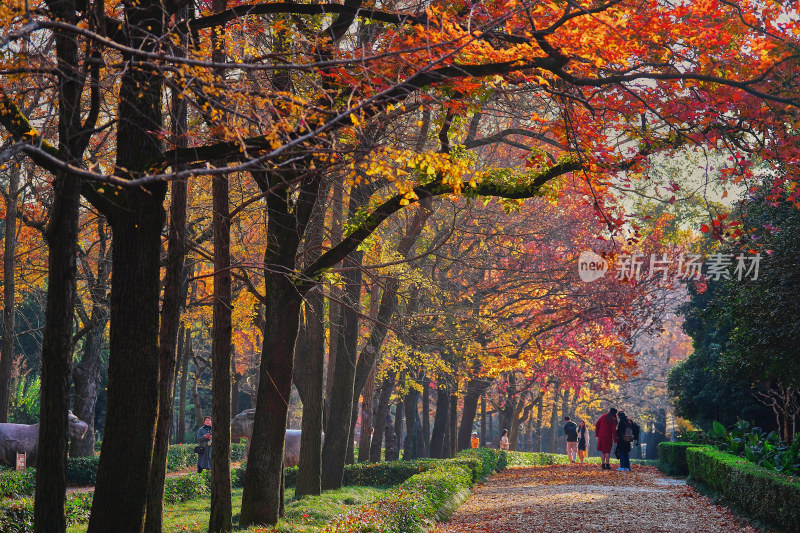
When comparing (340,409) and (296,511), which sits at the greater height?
(340,409)

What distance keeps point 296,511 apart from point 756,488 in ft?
24.3

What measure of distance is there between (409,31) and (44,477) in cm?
658

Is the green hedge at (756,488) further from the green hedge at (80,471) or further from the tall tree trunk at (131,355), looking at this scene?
the green hedge at (80,471)

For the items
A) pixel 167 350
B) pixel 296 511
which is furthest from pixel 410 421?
pixel 167 350

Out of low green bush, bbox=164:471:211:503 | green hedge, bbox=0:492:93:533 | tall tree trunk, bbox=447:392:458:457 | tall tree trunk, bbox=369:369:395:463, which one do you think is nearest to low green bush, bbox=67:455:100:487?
low green bush, bbox=164:471:211:503

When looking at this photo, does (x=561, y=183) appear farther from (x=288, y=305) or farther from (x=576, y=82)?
(x=288, y=305)

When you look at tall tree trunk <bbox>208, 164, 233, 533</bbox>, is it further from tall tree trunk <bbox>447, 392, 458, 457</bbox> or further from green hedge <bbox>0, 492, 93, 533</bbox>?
tall tree trunk <bbox>447, 392, 458, 457</bbox>

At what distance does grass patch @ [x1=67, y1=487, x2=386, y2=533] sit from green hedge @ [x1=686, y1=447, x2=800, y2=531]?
6.25 m

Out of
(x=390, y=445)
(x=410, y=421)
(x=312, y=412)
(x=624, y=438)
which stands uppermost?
(x=312, y=412)

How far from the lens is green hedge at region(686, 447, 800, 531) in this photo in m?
Result: 10.7

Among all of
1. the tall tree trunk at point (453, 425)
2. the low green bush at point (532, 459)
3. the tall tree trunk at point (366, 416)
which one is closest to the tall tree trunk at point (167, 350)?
the tall tree trunk at point (366, 416)

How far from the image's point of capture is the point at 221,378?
10.3m

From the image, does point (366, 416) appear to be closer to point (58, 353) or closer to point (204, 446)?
point (204, 446)

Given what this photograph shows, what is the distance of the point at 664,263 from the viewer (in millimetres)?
24438
